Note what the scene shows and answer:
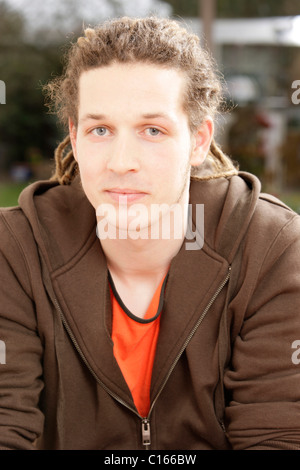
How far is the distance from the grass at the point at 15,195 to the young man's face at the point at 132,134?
1.67m

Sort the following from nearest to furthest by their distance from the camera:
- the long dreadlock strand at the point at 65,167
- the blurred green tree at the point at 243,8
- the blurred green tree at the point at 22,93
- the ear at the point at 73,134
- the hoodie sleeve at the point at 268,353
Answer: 1. the hoodie sleeve at the point at 268,353
2. the ear at the point at 73,134
3. the long dreadlock strand at the point at 65,167
4. the blurred green tree at the point at 22,93
5. the blurred green tree at the point at 243,8

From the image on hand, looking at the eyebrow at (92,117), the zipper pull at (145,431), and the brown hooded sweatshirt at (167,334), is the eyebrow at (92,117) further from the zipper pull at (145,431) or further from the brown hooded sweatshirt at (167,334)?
the zipper pull at (145,431)

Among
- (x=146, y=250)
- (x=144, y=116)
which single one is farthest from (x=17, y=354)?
(x=144, y=116)

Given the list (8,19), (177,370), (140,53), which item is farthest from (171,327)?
(8,19)

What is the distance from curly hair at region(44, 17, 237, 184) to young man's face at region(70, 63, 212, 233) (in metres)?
0.03

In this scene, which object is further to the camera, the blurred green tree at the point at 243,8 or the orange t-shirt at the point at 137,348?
the blurred green tree at the point at 243,8

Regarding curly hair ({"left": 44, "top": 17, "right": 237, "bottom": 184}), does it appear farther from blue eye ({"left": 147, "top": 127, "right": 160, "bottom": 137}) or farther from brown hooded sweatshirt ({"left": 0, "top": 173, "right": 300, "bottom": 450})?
brown hooded sweatshirt ({"left": 0, "top": 173, "right": 300, "bottom": 450})

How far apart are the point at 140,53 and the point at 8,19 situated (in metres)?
2.27

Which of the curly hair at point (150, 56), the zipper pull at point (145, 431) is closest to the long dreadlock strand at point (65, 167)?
the curly hair at point (150, 56)

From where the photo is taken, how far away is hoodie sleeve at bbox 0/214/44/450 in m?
1.32

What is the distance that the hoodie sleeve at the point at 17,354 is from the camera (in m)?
1.32

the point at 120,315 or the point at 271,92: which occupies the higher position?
the point at 271,92

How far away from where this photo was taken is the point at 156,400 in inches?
57.4
